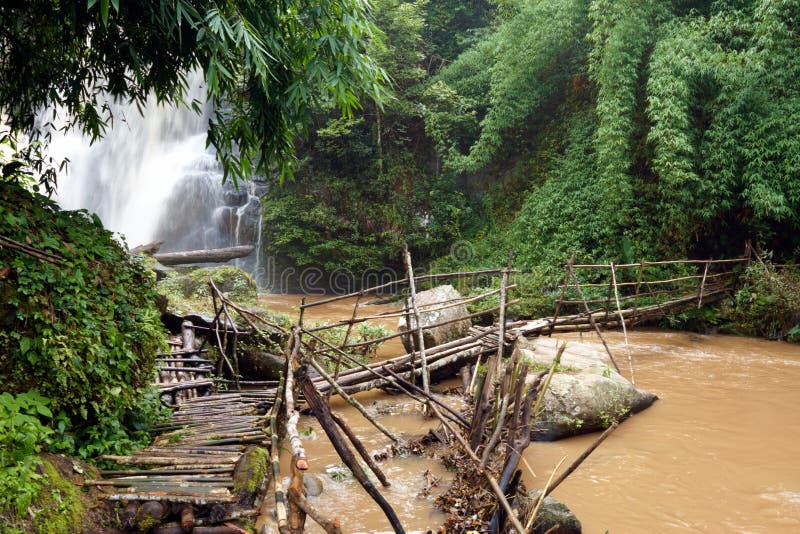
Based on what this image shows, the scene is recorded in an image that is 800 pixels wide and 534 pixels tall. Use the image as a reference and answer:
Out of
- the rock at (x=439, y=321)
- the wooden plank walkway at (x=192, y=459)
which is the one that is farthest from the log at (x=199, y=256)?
the wooden plank walkway at (x=192, y=459)

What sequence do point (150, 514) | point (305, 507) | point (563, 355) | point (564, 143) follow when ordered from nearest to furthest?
point (305, 507)
point (150, 514)
point (563, 355)
point (564, 143)

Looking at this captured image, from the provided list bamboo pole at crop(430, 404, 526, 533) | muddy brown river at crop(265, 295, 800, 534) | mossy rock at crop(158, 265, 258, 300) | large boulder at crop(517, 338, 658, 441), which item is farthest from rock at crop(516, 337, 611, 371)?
mossy rock at crop(158, 265, 258, 300)

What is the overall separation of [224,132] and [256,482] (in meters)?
3.10

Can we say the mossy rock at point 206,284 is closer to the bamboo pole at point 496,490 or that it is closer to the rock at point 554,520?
the bamboo pole at point 496,490

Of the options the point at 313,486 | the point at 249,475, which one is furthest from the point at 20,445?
the point at 313,486

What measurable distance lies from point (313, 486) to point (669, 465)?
343 centimetres

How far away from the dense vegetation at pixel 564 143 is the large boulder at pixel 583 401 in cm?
645

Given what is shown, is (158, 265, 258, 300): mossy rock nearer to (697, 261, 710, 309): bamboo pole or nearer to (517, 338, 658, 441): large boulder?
(517, 338, 658, 441): large boulder

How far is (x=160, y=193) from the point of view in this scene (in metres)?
19.0

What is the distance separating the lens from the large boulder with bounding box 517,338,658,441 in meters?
5.61

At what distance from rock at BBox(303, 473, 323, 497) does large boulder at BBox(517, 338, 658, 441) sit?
2392mm

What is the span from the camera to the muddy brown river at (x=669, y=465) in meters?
4.02

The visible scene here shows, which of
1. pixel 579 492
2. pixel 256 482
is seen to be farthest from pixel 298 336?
pixel 579 492

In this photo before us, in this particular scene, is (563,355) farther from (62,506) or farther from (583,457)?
(62,506)
